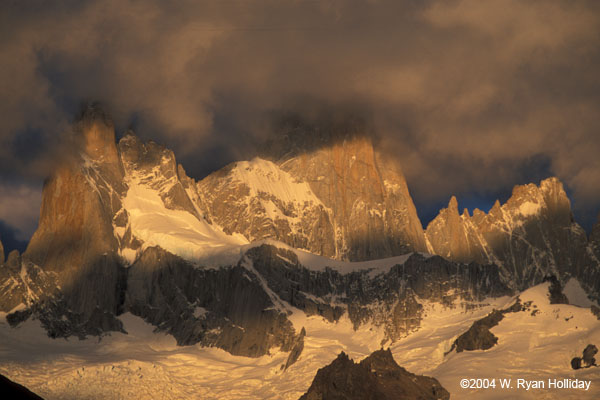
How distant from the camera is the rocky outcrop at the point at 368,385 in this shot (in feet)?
510

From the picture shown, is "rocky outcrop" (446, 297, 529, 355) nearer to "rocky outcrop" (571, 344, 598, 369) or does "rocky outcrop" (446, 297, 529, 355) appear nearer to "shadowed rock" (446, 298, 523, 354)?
"shadowed rock" (446, 298, 523, 354)

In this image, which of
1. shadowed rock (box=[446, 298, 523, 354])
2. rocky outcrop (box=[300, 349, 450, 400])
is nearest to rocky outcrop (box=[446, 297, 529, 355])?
shadowed rock (box=[446, 298, 523, 354])

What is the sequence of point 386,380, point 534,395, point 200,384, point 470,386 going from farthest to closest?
Answer: point 200,384 → point 386,380 → point 470,386 → point 534,395

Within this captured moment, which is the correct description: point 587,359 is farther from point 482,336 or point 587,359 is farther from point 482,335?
point 482,335

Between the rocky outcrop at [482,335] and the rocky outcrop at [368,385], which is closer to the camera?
the rocky outcrop at [368,385]

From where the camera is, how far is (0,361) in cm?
19625

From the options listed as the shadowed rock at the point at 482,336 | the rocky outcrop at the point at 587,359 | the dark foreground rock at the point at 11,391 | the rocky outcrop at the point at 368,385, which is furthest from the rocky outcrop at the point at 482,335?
the dark foreground rock at the point at 11,391

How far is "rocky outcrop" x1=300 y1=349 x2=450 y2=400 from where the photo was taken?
15550 centimetres

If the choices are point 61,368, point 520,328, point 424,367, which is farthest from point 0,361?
point 520,328

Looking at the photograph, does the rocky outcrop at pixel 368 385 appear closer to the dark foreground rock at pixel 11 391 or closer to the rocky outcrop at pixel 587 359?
the rocky outcrop at pixel 587 359

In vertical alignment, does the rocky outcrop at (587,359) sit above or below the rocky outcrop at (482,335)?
below

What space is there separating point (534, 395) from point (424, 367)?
5017 cm

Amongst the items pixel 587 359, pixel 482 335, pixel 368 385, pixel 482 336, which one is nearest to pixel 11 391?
pixel 368 385

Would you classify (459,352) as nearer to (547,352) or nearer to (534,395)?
(547,352)
